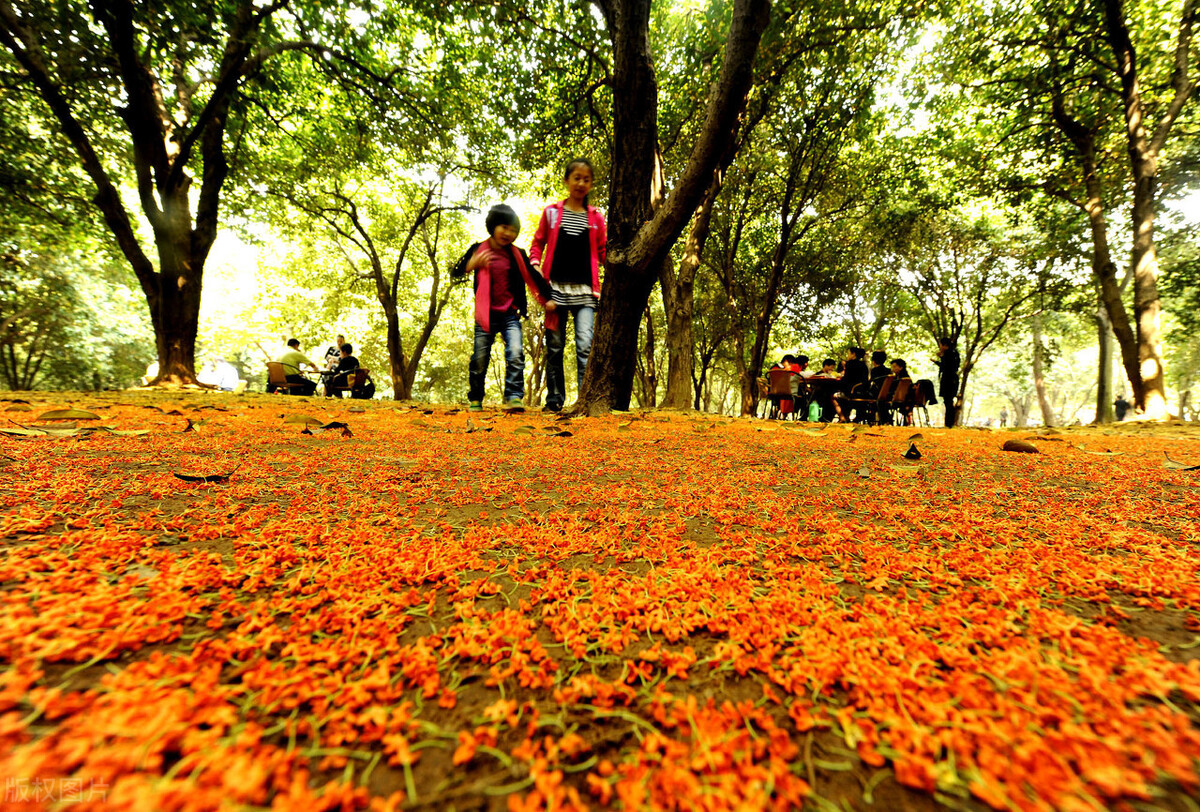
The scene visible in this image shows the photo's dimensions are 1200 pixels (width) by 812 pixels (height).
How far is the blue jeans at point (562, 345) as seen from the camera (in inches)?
194

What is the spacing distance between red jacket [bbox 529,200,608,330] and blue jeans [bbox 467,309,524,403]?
0.51 meters

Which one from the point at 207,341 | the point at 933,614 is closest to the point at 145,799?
the point at 933,614

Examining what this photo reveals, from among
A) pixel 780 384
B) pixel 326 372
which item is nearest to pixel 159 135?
pixel 326 372

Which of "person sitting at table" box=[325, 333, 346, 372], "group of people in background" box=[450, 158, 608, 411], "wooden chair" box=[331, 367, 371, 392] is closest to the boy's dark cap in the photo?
"group of people in background" box=[450, 158, 608, 411]

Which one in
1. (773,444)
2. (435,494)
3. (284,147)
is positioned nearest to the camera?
(435,494)

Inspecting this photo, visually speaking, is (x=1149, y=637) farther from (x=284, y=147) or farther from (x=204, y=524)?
(x=284, y=147)

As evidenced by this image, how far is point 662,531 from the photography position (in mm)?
1378

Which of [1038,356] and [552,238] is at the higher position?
[1038,356]

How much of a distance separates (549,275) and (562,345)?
78cm

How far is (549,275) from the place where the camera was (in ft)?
15.7

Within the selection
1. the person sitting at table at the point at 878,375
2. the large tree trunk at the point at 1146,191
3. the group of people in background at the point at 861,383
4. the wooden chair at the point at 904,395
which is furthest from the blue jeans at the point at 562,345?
the large tree trunk at the point at 1146,191

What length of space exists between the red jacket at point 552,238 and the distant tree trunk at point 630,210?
159 millimetres

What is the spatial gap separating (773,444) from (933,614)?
2345 millimetres

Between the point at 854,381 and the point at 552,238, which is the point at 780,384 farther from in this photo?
the point at 552,238
